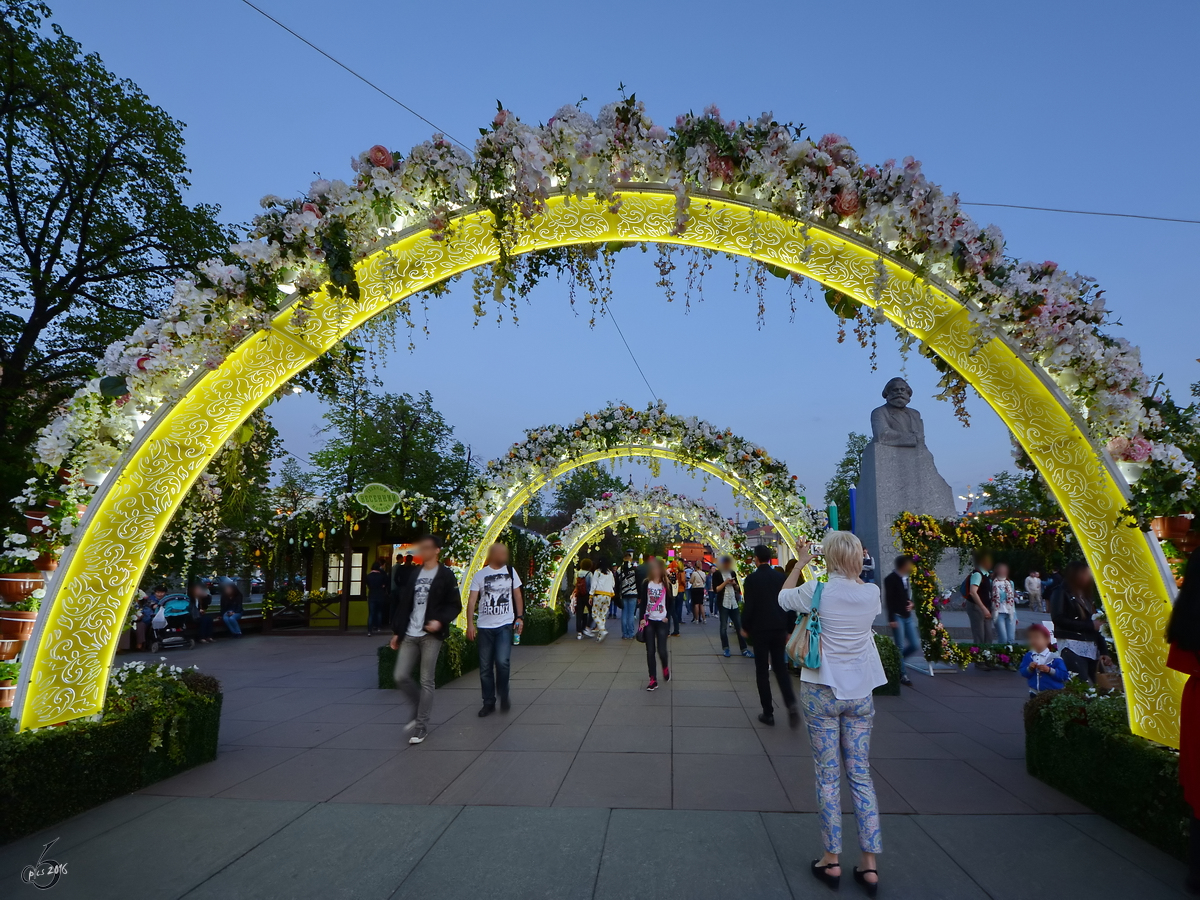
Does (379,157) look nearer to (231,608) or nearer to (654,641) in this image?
(654,641)

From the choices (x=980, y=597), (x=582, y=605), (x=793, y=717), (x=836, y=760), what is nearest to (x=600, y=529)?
(x=582, y=605)

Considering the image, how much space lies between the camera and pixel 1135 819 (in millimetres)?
3439

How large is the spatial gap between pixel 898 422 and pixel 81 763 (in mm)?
12937

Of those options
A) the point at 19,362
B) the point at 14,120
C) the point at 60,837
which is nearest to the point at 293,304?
the point at 60,837

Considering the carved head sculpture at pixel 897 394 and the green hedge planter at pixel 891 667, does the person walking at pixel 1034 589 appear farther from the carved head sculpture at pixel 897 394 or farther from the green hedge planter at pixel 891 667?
the green hedge planter at pixel 891 667

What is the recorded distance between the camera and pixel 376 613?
50.3ft

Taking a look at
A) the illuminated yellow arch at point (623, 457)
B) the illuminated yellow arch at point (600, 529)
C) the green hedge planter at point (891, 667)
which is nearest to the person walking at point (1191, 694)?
the green hedge planter at point (891, 667)

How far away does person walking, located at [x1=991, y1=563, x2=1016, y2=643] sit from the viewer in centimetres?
999

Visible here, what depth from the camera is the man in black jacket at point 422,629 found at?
215 inches

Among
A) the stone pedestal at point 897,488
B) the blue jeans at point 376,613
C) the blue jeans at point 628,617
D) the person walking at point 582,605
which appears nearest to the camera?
the stone pedestal at point 897,488

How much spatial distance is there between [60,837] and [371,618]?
12.3m

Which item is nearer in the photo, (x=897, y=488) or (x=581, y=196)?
(x=581, y=196)

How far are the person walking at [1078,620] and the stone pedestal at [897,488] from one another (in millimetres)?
5238

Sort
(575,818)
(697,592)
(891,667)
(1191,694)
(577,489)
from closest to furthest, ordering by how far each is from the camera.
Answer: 1. (1191,694)
2. (575,818)
3. (891,667)
4. (697,592)
5. (577,489)
